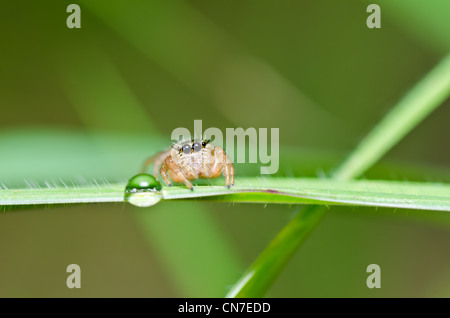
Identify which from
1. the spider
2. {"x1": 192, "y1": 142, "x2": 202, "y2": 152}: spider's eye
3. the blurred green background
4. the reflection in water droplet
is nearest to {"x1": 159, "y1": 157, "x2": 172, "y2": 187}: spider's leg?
the spider

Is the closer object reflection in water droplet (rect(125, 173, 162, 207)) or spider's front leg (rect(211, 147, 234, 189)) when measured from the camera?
reflection in water droplet (rect(125, 173, 162, 207))

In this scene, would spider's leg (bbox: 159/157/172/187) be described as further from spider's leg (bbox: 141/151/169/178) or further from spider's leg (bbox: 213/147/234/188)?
spider's leg (bbox: 213/147/234/188)

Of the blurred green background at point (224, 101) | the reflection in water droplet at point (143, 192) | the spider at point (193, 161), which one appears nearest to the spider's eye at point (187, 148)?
the spider at point (193, 161)

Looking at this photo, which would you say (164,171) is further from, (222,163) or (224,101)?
(224,101)

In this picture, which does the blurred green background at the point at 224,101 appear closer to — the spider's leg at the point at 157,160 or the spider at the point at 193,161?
the spider's leg at the point at 157,160

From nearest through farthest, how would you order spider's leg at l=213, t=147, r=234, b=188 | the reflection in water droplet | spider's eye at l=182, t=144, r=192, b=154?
the reflection in water droplet → spider's leg at l=213, t=147, r=234, b=188 → spider's eye at l=182, t=144, r=192, b=154

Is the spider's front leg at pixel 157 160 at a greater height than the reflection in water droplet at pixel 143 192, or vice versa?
the spider's front leg at pixel 157 160
